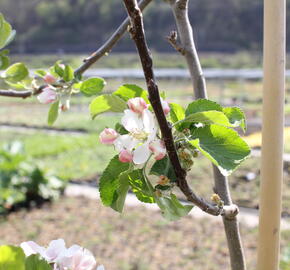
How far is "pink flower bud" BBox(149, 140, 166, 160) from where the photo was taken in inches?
13.9

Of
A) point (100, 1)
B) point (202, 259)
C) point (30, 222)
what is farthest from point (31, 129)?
point (100, 1)

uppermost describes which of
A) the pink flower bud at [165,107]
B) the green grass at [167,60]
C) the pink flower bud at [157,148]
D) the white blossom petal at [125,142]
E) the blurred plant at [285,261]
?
the pink flower bud at [165,107]

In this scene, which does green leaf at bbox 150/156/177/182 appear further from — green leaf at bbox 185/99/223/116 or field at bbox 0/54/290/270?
field at bbox 0/54/290/270

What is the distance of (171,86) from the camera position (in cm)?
1139

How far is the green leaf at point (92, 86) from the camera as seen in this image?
0.61 m

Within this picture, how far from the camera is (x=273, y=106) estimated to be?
45 cm

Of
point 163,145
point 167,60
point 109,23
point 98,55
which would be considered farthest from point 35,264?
point 109,23

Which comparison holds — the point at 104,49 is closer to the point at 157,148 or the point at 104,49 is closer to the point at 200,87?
the point at 200,87

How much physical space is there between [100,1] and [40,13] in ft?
9.64

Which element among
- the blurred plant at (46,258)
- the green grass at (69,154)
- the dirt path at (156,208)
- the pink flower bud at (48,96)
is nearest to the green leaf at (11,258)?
the blurred plant at (46,258)

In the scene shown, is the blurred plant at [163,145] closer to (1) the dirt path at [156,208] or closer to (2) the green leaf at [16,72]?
(2) the green leaf at [16,72]

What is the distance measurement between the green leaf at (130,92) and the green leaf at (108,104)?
0.01 meters

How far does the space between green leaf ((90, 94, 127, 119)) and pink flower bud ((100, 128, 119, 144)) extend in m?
0.03

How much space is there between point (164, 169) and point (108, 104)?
0.07 metres
